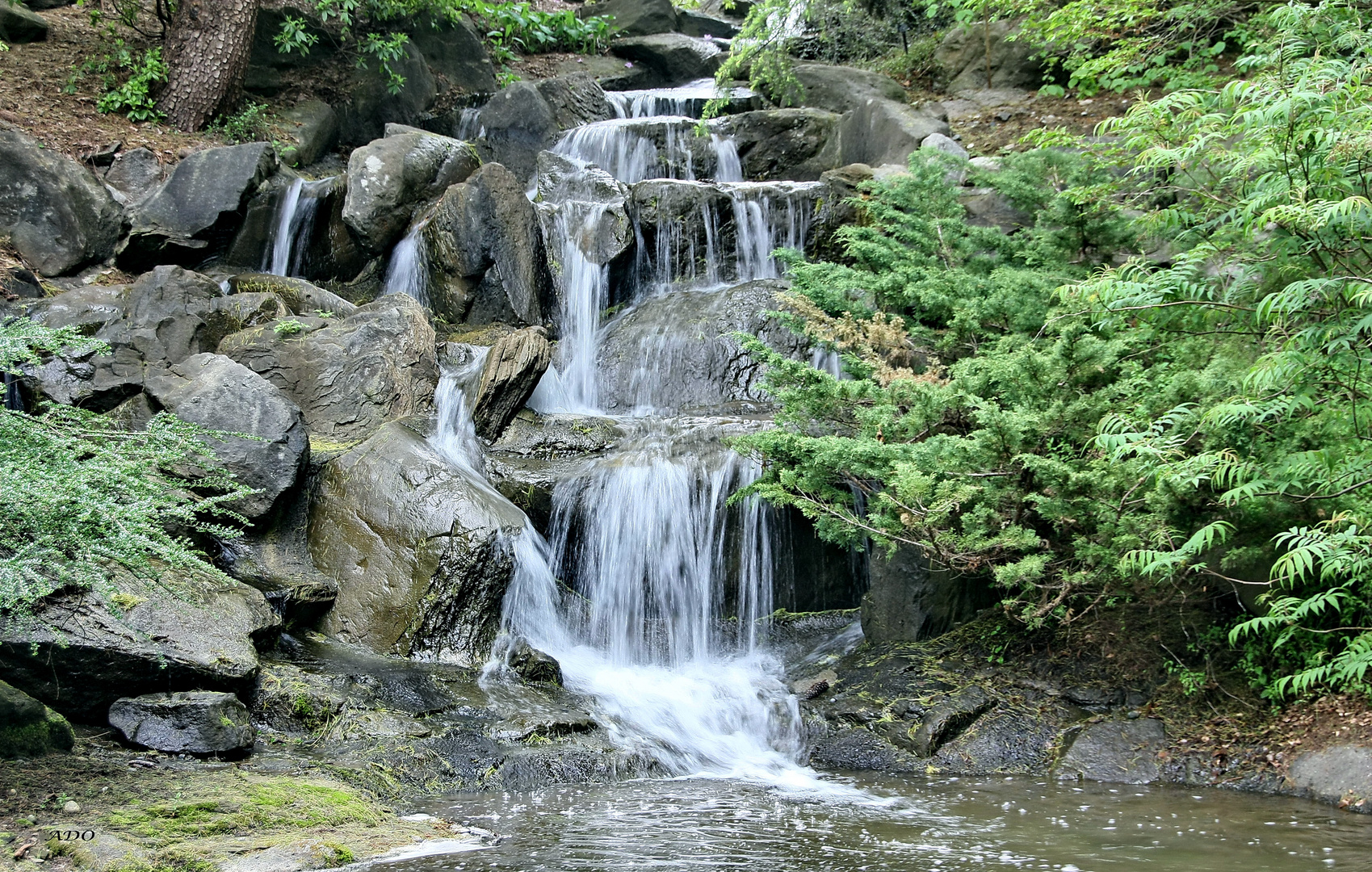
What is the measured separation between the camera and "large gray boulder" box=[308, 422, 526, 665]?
24.9 ft

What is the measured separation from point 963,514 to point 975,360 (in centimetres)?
127

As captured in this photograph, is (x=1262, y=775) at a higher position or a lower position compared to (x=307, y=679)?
lower

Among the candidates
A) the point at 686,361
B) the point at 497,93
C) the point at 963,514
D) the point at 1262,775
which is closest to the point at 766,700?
the point at 963,514

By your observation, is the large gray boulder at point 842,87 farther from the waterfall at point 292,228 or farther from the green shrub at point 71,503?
the green shrub at point 71,503

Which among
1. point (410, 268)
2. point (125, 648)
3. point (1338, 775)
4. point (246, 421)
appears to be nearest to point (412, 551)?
point (246, 421)

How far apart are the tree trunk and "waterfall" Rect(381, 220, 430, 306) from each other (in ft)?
12.9

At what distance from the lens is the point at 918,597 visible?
7.58 metres

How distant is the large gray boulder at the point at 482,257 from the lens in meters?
12.2

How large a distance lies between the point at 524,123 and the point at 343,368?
765cm

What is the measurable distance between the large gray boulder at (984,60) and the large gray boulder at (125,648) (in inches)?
537

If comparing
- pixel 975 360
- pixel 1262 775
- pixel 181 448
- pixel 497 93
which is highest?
pixel 497 93

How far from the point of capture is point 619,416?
11094mm

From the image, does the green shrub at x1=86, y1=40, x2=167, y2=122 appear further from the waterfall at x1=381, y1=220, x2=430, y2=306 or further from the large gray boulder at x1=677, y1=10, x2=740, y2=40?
the large gray boulder at x1=677, y1=10, x2=740, y2=40

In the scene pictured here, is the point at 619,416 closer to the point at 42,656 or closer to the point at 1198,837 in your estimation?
the point at 42,656
